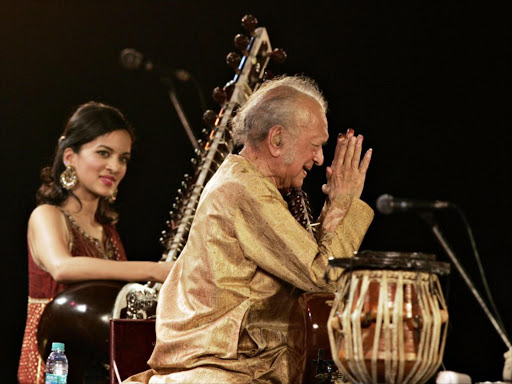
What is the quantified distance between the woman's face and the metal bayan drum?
95.1 inches

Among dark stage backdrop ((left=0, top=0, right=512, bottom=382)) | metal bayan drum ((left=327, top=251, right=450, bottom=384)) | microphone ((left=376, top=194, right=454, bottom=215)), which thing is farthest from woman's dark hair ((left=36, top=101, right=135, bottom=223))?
microphone ((left=376, top=194, right=454, bottom=215))

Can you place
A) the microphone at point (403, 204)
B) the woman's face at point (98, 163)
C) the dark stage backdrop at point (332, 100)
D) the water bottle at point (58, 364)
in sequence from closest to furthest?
the microphone at point (403, 204)
the water bottle at point (58, 364)
the woman's face at point (98, 163)
the dark stage backdrop at point (332, 100)

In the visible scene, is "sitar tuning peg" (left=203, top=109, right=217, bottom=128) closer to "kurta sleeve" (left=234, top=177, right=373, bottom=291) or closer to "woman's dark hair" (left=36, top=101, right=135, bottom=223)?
"woman's dark hair" (left=36, top=101, right=135, bottom=223)

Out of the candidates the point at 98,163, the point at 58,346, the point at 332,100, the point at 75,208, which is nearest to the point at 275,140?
the point at 58,346

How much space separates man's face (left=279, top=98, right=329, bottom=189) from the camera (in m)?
2.65

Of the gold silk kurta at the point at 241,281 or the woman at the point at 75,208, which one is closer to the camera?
the gold silk kurta at the point at 241,281

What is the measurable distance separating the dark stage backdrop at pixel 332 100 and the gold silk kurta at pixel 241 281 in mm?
2247

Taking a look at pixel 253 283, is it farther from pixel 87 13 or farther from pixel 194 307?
pixel 87 13

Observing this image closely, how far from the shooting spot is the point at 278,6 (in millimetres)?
5199

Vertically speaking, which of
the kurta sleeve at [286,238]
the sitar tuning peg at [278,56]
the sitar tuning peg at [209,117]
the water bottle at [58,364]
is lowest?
the water bottle at [58,364]

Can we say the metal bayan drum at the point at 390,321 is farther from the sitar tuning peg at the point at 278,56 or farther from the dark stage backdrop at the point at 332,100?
the dark stage backdrop at the point at 332,100

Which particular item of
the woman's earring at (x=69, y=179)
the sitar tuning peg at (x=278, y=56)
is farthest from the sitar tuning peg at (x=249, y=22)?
the woman's earring at (x=69, y=179)

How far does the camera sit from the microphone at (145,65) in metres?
4.84

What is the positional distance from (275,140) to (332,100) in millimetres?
2383
